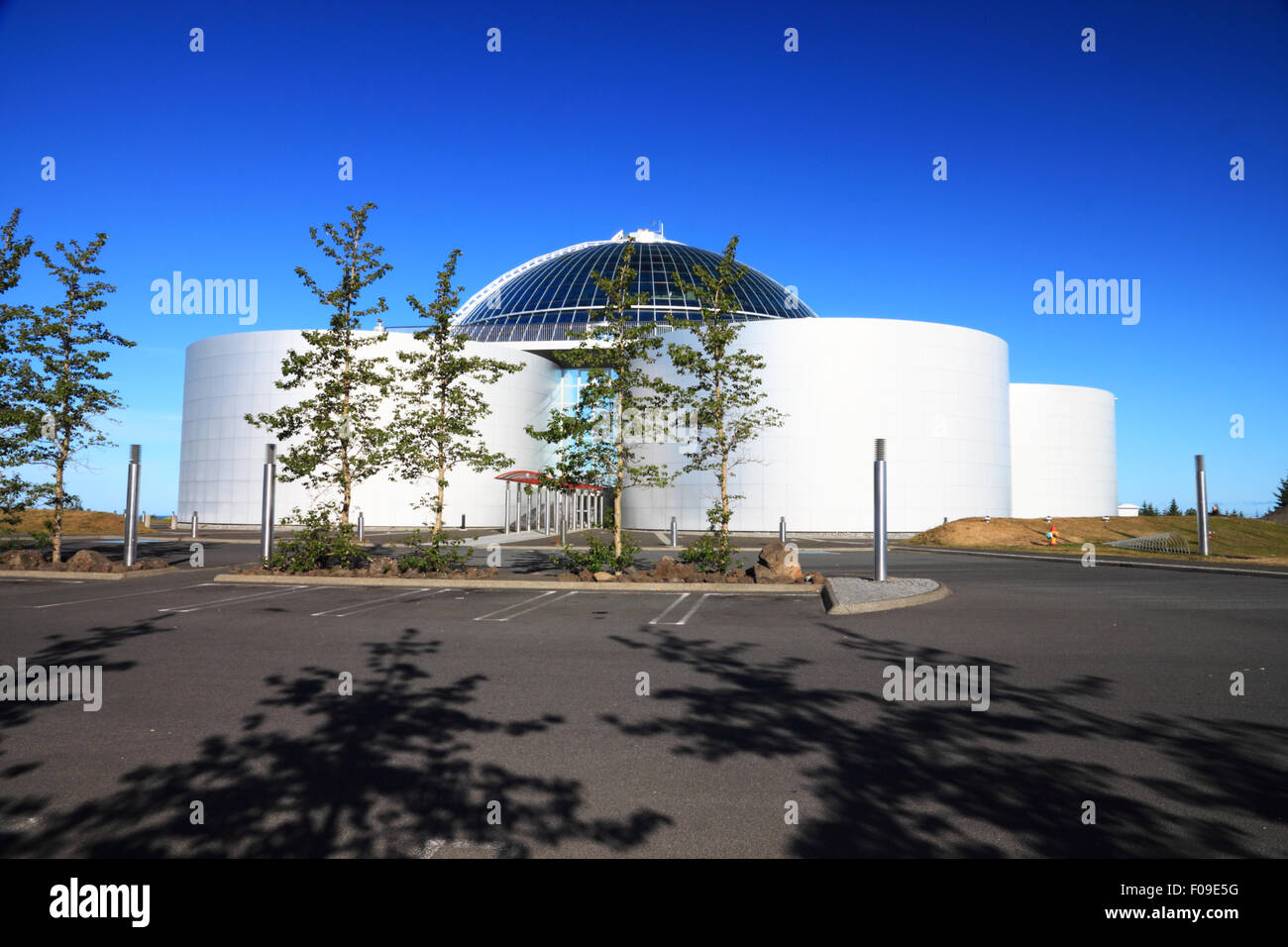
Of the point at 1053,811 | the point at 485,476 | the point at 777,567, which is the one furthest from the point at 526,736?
the point at 485,476

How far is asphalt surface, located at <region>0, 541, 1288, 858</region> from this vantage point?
394cm

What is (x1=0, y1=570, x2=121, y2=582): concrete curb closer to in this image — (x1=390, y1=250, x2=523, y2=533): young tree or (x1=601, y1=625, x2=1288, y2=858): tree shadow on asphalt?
(x1=390, y1=250, x2=523, y2=533): young tree

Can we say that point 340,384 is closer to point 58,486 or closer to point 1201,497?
point 58,486

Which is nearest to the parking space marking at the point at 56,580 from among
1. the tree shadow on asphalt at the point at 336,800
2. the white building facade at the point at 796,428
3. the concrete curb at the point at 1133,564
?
the tree shadow on asphalt at the point at 336,800

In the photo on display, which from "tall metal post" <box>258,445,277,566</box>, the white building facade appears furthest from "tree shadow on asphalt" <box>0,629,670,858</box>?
the white building facade

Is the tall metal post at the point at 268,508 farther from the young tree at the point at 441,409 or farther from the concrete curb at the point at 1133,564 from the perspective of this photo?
the concrete curb at the point at 1133,564

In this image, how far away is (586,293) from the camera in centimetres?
5694

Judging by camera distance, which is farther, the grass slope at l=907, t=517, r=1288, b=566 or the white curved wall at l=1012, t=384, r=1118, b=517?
the white curved wall at l=1012, t=384, r=1118, b=517

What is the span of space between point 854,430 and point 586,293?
79.5ft

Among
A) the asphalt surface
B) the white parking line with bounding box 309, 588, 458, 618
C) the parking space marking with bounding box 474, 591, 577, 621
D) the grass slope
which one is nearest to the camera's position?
the asphalt surface

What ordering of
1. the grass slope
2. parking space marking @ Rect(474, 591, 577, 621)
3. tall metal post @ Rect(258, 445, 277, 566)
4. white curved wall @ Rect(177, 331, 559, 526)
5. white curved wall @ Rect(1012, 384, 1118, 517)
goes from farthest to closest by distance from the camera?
white curved wall @ Rect(1012, 384, 1118, 517) < white curved wall @ Rect(177, 331, 559, 526) < the grass slope < tall metal post @ Rect(258, 445, 277, 566) < parking space marking @ Rect(474, 591, 577, 621)

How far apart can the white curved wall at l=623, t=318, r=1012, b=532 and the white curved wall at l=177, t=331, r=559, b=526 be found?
11665 mm

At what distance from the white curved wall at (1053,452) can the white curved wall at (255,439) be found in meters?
36.0
